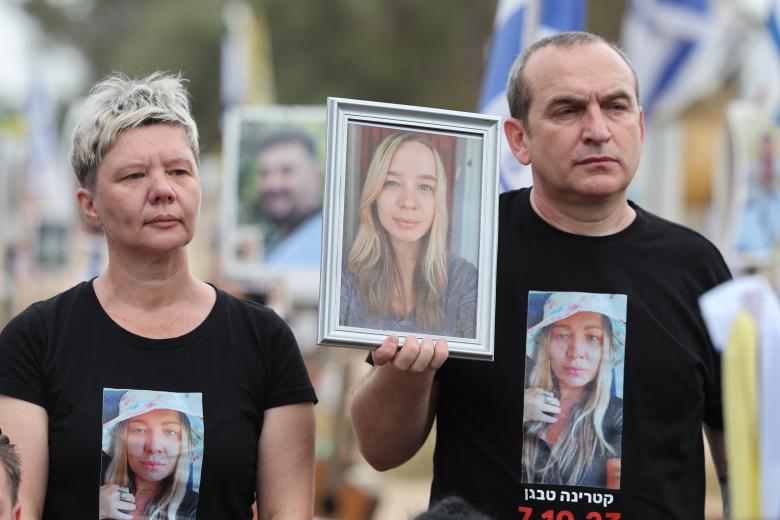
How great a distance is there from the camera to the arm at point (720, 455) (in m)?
3.09

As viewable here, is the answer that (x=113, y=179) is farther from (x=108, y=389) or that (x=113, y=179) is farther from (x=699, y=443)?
(x=699, y=443)

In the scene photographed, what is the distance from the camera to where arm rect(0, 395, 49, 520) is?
2.71 meters

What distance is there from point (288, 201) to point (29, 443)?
5.15 m

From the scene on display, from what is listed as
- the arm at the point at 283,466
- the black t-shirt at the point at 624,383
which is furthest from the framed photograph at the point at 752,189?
the arm at the point at 283,466

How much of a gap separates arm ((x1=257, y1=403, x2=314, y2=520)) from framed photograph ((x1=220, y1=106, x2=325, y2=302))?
4.66 m

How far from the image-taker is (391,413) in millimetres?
2971

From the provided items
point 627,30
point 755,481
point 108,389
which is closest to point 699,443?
point 755,481

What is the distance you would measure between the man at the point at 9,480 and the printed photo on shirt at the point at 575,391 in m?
1.07

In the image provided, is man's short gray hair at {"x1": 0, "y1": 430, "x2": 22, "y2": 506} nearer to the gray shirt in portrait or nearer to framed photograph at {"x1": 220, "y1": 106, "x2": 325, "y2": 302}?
the gray shirt in portrait

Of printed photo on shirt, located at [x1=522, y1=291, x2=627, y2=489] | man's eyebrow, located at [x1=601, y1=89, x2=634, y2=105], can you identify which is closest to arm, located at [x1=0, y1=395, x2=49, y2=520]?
printed photo on shirt, located at [x1=522, y1=291, x2=627, y2=489]

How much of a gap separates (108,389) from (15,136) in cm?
2376

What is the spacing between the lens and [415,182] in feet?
9.34

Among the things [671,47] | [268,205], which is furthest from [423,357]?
[671,47]

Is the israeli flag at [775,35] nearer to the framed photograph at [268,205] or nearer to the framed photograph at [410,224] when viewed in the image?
the framed photograph at [268,205]
